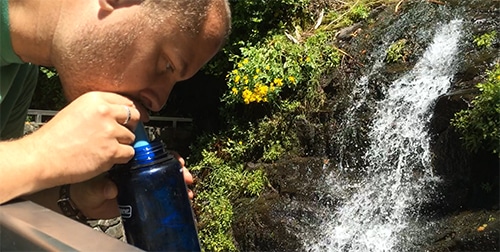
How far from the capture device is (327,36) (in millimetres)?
6066

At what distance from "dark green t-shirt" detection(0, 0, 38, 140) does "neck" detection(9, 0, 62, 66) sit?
14mm

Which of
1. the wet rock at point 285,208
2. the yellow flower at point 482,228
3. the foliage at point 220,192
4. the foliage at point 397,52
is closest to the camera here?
the yellow flower at point 482,228

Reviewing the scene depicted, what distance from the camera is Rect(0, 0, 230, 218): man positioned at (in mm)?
880

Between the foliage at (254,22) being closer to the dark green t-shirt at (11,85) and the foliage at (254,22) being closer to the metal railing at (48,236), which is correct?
the dark green t-shirt at (11,85)

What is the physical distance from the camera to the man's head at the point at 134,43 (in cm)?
104

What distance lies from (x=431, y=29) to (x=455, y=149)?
1.61 m

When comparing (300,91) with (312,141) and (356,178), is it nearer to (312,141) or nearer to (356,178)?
(312,141)

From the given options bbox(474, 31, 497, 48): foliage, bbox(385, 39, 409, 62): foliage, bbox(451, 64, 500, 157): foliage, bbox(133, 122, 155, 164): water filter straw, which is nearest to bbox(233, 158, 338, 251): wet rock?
bbox(385, 39, 409, 62): foliage

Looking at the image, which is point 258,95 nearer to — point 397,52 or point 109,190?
point 397,52

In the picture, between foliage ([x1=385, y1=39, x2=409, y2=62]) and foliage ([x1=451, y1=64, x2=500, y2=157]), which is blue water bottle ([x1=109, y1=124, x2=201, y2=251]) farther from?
foliage ([x1=385, y1=39, x2=409, y2=62])

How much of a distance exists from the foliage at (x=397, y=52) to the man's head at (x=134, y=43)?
185 inches

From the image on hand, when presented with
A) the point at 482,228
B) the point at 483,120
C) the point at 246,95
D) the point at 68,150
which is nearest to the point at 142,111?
the point at 68,150

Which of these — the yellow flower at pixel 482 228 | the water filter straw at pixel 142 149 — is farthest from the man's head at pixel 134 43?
the yellow flower at pixel 482 228

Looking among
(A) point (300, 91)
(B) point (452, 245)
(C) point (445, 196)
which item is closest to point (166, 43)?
(B) point (452, 245)
